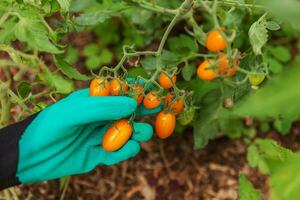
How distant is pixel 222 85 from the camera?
195cm

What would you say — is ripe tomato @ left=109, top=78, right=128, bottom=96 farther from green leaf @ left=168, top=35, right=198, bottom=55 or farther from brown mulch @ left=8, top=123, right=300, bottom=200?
brown mulch @ left=8, top=123, right=300, bottom=200

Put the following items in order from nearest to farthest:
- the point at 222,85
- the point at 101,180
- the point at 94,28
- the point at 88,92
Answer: the point at 88,92 < the point at 222,85 < the point at 101,180 < the point at 94,28

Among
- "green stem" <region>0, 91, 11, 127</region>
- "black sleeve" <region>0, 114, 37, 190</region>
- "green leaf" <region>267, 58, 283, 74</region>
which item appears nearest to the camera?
"black sleeve" <region>0, 114, 37, 190</region>

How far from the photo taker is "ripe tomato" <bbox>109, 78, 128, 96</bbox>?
5.32ft

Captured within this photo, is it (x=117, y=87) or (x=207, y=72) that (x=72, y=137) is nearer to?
(x=117, y=87)

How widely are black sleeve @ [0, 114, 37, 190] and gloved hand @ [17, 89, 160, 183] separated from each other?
3 centimetres

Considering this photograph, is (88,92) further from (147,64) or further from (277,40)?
(277,40)

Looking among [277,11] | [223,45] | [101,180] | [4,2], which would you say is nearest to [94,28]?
[101,180]

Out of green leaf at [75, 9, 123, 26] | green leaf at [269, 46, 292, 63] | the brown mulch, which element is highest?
green leaf at [75, 9, 123, 26]

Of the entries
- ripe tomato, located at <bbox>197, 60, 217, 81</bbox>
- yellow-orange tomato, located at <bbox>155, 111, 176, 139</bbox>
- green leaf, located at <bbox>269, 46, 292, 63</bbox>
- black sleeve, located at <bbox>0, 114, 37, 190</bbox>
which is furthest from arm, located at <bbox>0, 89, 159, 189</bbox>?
green leaf, located at <bbox>269, 46, 292, 63</bbox>

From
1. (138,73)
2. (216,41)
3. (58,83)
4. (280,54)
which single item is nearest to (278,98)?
(216,41)

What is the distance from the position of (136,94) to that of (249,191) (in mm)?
462

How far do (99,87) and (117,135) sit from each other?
0.16 metres

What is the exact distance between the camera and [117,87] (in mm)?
1644
